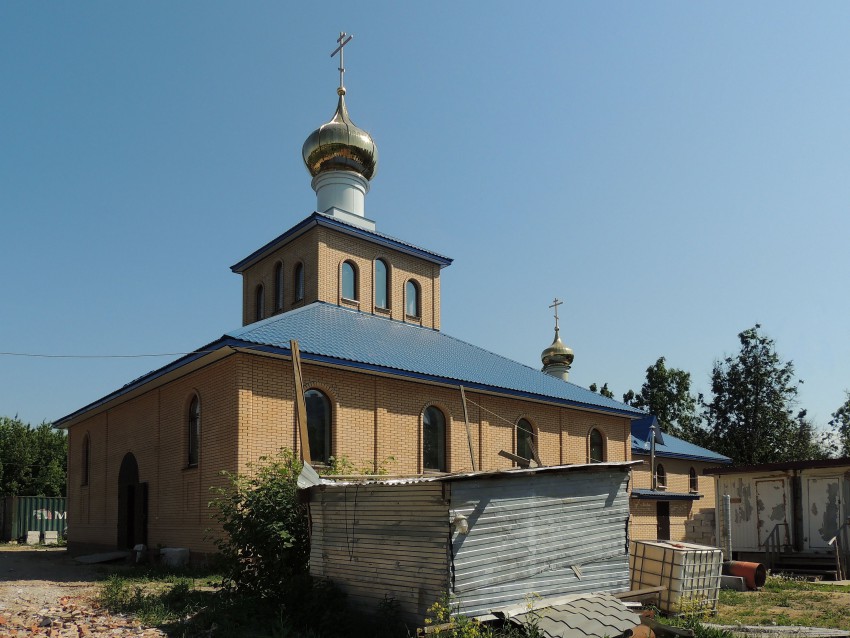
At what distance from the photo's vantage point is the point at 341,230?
2220 centimetres

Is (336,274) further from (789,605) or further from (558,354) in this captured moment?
(558,354)

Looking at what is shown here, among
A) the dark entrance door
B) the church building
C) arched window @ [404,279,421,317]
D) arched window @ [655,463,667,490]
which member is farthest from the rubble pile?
arched window @ [655,463,667,490]

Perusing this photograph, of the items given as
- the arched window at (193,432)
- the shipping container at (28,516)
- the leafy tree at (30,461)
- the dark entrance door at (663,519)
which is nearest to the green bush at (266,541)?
the arched window at (193,432)

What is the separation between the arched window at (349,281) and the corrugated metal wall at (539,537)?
1207 centimetres

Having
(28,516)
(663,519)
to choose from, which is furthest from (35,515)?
(663,519)

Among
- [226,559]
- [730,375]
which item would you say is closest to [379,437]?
[226,559]

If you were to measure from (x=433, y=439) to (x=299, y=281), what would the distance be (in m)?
6.15

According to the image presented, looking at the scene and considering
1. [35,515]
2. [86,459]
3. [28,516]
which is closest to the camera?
[86,459]

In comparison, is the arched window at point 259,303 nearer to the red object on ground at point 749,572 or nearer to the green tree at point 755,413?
the red object on ground at point 749,572

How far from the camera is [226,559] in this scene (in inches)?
466

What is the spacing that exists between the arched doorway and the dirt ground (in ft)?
6.94

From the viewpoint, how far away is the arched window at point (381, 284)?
23.3m

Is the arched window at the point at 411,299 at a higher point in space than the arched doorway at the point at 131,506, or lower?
higher

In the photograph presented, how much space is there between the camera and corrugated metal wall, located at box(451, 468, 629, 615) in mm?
9672
